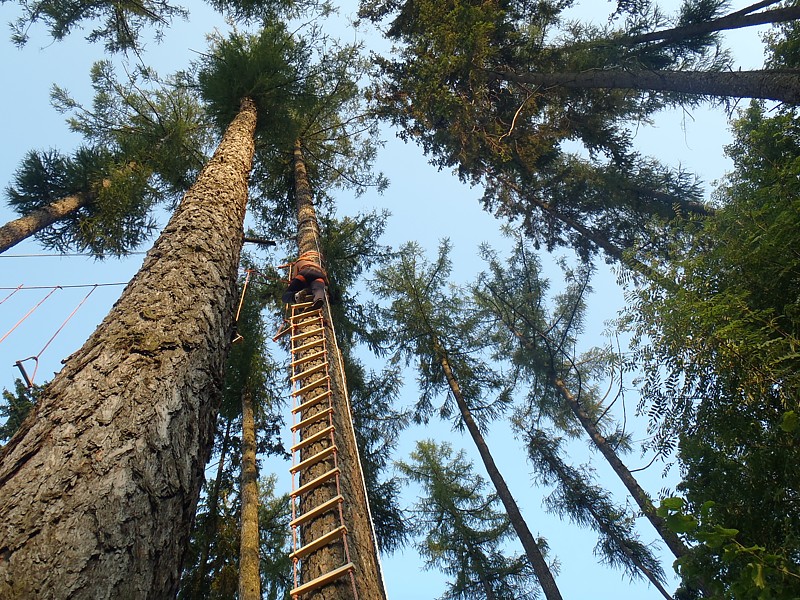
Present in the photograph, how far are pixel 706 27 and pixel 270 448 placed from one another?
9.76m

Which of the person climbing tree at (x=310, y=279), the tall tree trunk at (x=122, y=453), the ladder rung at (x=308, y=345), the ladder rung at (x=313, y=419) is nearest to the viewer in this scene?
the tall tree trunk at (x=122, y=453)

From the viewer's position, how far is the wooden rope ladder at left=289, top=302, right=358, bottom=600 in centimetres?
255

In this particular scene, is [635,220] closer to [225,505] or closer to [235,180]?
[235,180]

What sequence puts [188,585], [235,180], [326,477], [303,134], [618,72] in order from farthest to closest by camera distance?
1. [303,134]
2. [618,72]
3. [188,585]
4. [235,180]
5. [326,477]

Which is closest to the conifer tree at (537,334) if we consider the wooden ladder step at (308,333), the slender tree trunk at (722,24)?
the slender tree trunk at (722,24)

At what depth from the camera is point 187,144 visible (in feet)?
29.2

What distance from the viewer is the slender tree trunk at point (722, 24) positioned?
602cm

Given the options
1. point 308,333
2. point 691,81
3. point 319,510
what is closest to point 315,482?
point 319,510

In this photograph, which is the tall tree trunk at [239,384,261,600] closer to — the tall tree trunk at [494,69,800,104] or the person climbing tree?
the person climbing tree

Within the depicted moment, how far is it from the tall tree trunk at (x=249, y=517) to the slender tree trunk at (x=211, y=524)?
0.92 meters

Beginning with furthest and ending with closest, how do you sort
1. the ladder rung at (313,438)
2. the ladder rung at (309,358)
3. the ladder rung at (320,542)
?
the ladder rung at (309,358) < the ladder rung at (313,438) < the ladder rung at (320,542)

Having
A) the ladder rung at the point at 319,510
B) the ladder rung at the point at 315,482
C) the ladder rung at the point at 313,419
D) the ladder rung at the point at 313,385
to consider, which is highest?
the ladder rung at the point at 313,385

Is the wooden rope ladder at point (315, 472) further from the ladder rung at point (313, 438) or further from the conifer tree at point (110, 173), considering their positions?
the conifer tree at point (110, 173)

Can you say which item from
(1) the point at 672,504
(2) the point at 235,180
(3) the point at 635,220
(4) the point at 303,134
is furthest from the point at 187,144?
(1) the point at 672,504
